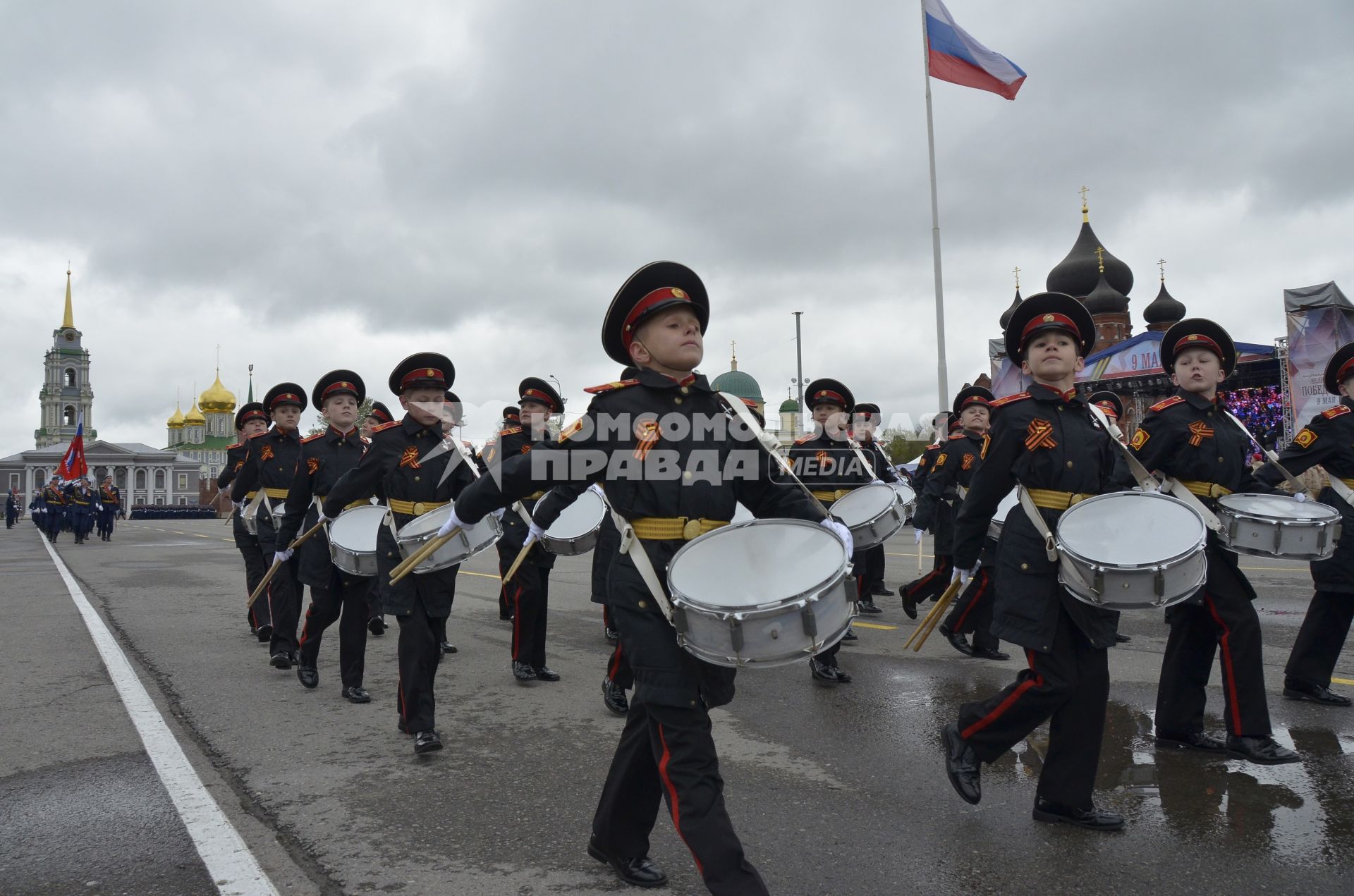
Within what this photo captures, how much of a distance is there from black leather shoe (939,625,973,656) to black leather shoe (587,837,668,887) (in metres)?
4.57

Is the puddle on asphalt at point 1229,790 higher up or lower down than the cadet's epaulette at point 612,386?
lower down

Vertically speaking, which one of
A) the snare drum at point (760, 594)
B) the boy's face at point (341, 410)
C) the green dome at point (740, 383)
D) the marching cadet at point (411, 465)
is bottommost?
the snare drum at point (760, 594)

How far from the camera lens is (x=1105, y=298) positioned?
64438 mm

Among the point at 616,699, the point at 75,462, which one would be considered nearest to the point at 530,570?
the point at 616,699

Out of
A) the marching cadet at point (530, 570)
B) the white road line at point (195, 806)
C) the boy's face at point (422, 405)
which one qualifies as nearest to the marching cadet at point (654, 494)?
the white road line at point (195, 806)

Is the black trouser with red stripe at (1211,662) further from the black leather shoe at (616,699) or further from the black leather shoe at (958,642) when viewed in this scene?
the black leather shoe at (616,699)

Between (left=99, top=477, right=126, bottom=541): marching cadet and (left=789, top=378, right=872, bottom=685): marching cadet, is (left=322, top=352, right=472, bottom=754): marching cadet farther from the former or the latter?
(left=99, top=477, right=126, bottom=541): marching cadet

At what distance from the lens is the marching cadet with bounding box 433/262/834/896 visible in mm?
3096

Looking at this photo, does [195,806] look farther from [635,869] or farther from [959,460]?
[959,460]

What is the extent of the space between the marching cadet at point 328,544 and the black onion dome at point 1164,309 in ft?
215

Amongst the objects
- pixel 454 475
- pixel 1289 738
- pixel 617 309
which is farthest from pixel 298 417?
pixel 1289 738

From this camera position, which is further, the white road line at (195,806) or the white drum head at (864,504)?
the white drum head at (864,504)

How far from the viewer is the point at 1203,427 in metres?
5.05

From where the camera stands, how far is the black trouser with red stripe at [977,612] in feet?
23.8
